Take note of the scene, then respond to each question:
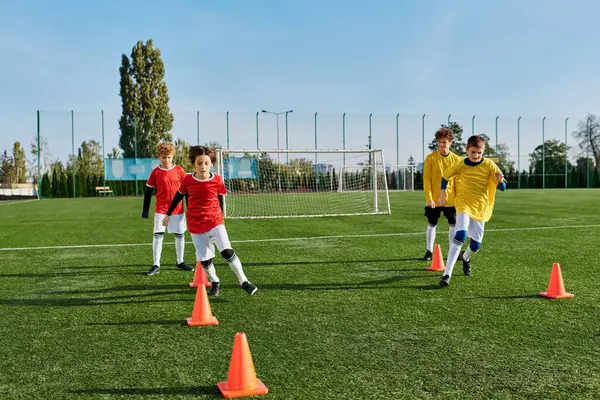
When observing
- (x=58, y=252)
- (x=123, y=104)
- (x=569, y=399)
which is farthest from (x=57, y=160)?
(x=569, y=399)

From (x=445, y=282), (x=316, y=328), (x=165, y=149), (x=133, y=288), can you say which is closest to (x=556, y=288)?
(x=445, y=282)

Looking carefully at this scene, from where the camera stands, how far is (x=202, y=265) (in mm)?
5879

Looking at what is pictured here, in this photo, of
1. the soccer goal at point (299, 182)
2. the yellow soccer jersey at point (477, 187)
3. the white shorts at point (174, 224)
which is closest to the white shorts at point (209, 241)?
the white shorts at point (174, 224)

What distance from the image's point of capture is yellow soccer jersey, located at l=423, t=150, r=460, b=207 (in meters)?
7.73

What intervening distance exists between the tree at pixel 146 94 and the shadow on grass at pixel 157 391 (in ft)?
163

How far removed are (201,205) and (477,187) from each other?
3296mm

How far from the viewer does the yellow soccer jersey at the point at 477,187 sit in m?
6.46

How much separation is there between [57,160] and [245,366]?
47.1m

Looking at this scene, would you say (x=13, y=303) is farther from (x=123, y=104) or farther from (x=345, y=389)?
(x=123, y=104)

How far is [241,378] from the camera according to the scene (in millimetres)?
3227

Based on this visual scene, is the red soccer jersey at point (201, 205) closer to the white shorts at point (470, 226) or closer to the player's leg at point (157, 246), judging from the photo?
the player's leg at point (157, 246)

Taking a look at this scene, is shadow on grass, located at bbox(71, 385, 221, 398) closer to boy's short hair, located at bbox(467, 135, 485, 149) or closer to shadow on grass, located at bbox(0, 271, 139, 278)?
shadow on grass, located at bbox(0, 271, 139, 278)

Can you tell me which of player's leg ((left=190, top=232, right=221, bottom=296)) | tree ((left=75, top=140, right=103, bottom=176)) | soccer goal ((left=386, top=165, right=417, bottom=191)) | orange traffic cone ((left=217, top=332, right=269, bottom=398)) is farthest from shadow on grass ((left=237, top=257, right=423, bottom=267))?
soccer goal ((left=386, top=165, right=417, bottom=191))

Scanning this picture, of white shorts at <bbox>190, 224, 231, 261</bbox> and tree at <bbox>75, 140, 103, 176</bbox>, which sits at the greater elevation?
tree at <bbox>75, 140, 103, 176</bbox>
